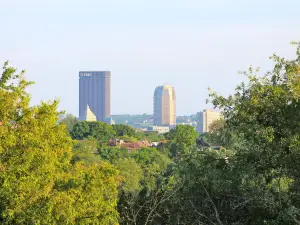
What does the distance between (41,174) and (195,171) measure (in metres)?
3.59

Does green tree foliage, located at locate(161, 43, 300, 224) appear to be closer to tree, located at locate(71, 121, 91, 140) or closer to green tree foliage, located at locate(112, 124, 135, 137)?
tree, located at locate(71, 121, 91, 140)

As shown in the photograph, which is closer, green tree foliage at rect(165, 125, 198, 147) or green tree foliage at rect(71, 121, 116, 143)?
green tree foliage at rect(165, 125, 198, 147)

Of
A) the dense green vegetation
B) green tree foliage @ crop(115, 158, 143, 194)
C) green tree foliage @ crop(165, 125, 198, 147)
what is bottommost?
green tree foliage @ crop(115, 158, 143, 194)

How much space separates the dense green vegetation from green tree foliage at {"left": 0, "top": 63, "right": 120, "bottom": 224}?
2cm

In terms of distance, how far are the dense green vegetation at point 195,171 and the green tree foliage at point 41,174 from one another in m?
0.02

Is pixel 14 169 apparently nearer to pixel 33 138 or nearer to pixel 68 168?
pixel 33 138

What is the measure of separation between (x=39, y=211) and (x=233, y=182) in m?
4.48

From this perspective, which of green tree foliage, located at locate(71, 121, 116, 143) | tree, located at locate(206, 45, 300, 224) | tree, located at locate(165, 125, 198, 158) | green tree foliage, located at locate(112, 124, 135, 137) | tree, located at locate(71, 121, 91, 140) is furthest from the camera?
green tree foliage, located at locate(112, 124, 135, 137)

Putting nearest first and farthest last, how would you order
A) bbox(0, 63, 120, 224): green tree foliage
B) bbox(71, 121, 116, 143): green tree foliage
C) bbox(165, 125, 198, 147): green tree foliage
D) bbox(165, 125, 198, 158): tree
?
bbox(0, 63, 120, 224): green tree foliage, bbox(165, 125, 198, 147): green tree foliage, bbox(165, 125, 198, 158): tree, bbox(71, 121, 116, 143): green tree foliage

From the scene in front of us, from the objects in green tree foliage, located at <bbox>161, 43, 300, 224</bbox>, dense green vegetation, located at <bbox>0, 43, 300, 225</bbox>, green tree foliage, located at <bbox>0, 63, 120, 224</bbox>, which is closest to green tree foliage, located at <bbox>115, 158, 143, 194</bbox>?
dense green vegetation, located at <bbox>0, 43, 300, 225</bbox>

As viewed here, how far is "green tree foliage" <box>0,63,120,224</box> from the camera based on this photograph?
55.8ft

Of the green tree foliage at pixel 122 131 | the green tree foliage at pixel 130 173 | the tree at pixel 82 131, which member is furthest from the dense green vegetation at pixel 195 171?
the green tree foliage at pixel 122 131

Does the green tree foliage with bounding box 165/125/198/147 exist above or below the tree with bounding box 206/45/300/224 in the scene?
below

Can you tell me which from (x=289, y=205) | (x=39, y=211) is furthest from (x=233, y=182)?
(x=39, y=211)
